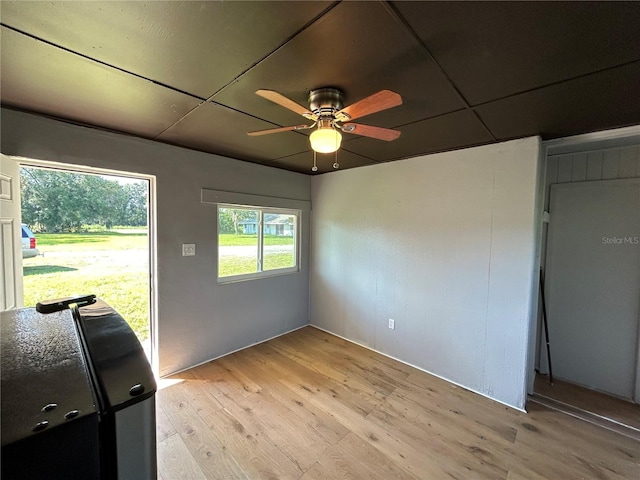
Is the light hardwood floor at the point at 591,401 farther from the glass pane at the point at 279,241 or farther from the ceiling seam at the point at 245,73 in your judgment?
the ceiling seam at the point at 245,73

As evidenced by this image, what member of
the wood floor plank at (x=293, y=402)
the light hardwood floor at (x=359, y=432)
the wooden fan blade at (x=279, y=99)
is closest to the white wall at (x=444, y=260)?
the light hardwood floor at (x=359, y=432)

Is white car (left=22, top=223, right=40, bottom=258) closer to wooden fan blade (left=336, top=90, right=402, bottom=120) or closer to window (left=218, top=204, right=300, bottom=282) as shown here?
window (left=218, top=204, right=300, bottom=282)

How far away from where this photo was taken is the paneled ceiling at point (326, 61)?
974 millimetres

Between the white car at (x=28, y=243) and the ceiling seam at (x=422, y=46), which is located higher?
the ceiling seam at (x=422, y=46)

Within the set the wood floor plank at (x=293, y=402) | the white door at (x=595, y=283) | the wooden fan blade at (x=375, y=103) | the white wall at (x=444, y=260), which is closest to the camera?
the wooden fan blade at (x=375, y=103)

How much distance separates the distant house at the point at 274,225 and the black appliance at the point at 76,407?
247cm

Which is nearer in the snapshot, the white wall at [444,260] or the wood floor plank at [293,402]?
the wood floor plank at [293,402]

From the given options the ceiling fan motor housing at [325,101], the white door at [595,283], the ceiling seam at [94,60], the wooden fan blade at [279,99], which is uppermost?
the ceiling seam at [94,60]

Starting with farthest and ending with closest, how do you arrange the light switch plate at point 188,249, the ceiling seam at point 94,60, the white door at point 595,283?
the light switch plate at point 188,249 → the white door at point 595,283 → the ceiling seam at point 94,60

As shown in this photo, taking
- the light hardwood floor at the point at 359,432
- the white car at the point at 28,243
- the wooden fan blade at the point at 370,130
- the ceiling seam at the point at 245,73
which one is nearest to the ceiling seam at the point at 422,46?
the ceiling seam at the point at 245,73

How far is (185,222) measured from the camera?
2689mm

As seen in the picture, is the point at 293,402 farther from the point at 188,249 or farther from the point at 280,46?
the point at 280,46

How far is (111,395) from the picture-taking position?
613 mm

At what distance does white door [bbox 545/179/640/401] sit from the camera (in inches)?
92.8
